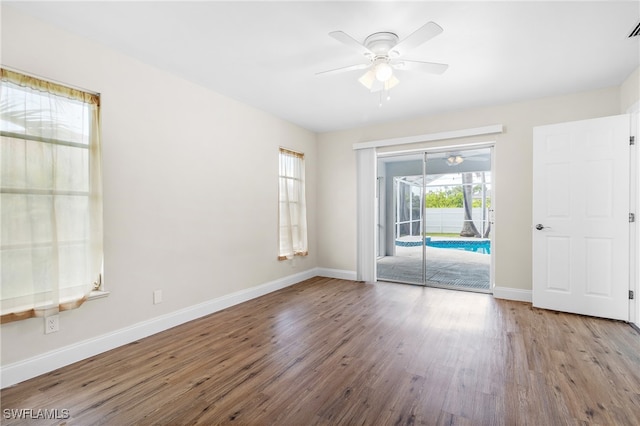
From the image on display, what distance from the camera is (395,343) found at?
2.73 metres

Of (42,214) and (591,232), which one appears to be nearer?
(42,214)

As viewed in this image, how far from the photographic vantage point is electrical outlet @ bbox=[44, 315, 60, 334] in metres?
Result: 2.26

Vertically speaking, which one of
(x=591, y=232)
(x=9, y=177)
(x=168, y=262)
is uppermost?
(x=9, y=177)

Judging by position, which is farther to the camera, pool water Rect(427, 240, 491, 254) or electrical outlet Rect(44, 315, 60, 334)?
pool water Rect(427, 240, 491, 254)

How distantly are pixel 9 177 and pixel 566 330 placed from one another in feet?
16.4

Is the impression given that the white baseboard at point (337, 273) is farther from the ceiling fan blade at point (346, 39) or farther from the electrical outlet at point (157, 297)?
the ceiling fan blade at point (346, 39)

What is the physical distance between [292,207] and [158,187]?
2277mm

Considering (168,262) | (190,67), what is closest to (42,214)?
(168,262)

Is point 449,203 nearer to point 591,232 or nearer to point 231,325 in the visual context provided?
point 591,232

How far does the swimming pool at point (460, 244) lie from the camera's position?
6.65 meters

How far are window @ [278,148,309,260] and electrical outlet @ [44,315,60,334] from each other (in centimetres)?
273

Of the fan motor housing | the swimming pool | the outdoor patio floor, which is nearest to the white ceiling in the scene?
the fan motor housing

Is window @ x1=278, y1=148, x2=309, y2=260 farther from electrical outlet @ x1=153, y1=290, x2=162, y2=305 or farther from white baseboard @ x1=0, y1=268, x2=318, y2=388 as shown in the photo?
electrical outlet @ x1=153, y1=290, x2=162, y2=305

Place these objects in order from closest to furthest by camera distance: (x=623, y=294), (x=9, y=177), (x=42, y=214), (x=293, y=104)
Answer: (x=9, y=177) < (x=42, y=214) < (x=623, y=294) < (x=293, y=104)
